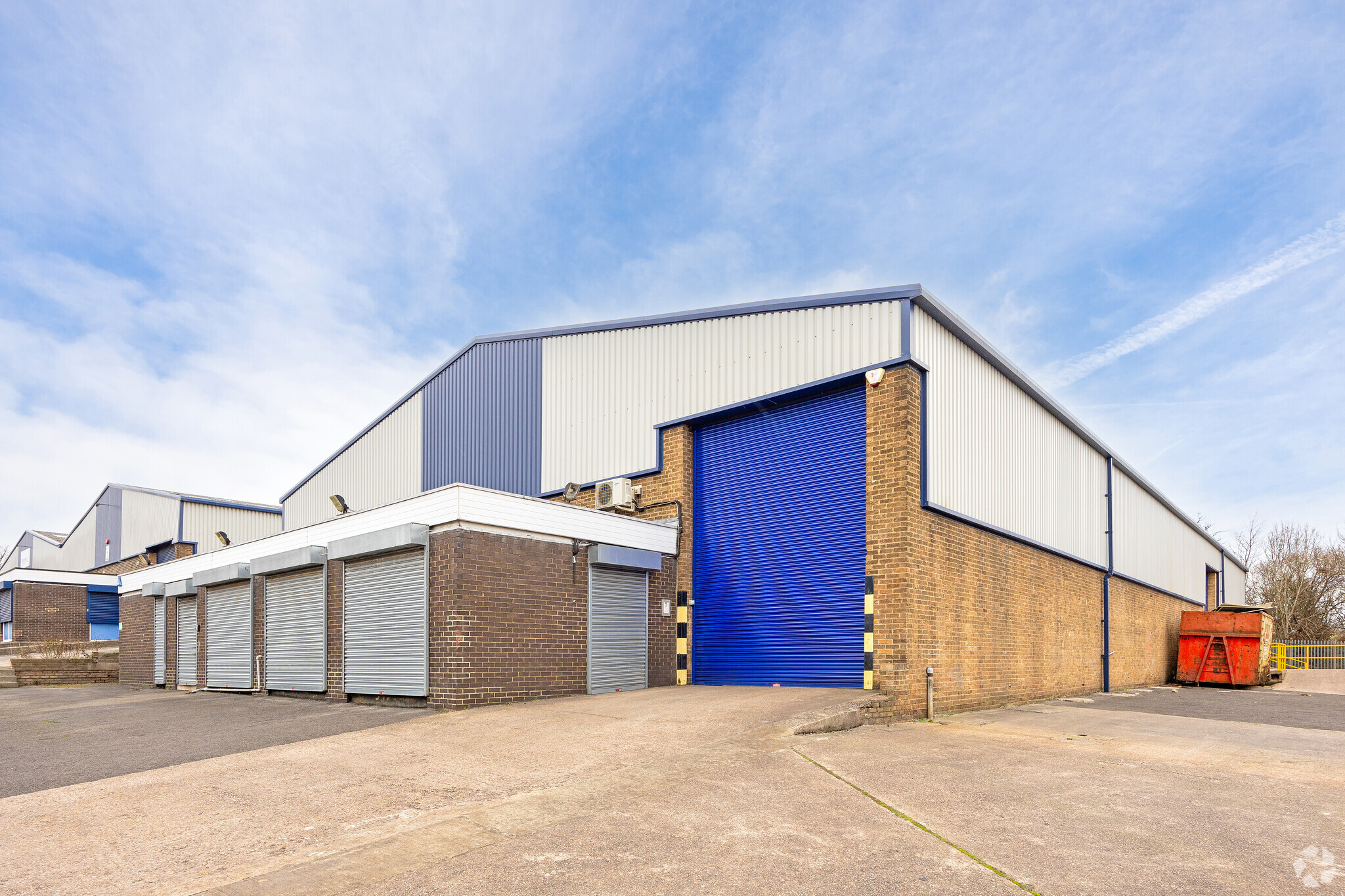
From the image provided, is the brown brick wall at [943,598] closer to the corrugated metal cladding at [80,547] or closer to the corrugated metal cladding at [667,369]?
the corrugated metal cladding at [667,369]

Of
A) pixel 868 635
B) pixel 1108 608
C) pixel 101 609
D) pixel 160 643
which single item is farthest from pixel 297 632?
pixel 101 609

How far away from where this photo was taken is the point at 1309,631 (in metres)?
49.8

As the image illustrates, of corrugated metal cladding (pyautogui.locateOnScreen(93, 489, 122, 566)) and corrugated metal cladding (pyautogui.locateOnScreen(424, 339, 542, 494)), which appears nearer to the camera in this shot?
corrugated metal cladding (pyautogui.locateOnScreen(424, 339, 542, 494))

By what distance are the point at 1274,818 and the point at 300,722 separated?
1162 cm

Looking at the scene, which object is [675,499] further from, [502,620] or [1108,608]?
[1108,608]

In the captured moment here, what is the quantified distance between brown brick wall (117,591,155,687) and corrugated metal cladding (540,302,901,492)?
13.4 metres

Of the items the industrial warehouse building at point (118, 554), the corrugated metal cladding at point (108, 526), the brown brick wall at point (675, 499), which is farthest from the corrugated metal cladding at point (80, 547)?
the brown brick wall at point (675, 499)

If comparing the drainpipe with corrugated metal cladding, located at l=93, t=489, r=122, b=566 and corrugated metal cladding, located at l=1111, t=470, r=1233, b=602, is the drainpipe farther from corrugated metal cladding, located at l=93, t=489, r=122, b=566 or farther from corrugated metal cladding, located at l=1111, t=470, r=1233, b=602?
corrugated metal cladding, located at l=93, t=489, r=122, b=566

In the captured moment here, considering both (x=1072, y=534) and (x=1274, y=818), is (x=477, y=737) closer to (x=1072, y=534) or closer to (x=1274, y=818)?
(x=1274, y=818)

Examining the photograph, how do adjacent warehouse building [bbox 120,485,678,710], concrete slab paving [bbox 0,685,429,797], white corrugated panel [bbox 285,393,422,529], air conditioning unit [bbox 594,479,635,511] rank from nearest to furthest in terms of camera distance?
concrete slab paving [bbox 0,685,429,797], adjacent warehouse building [bbox 120,485,678,710], air conditioning unit [bbox 594,479,635,511], white corrugated panel [bbox 285,393,422,529]

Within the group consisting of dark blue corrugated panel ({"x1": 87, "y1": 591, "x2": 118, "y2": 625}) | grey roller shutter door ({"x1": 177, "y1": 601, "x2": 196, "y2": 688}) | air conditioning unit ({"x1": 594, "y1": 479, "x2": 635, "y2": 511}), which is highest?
air conditioning unit ({"x1": 594, "y1": 479, "x2": 635, "y2": 511})

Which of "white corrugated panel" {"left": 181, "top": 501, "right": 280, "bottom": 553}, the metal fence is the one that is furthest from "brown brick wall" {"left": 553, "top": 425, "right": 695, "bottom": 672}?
the metal fence

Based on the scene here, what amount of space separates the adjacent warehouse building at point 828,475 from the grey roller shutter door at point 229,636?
2.83 metres

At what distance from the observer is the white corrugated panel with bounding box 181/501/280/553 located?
116 ft
